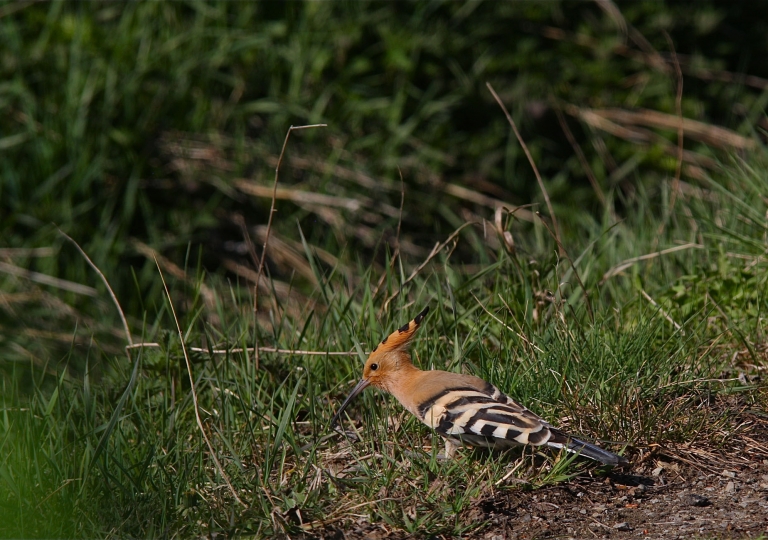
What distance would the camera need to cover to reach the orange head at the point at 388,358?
328cm

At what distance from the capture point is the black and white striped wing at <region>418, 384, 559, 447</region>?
278 cm

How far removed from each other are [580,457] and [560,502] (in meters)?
0.19

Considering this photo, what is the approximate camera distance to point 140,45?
5965 millimetres

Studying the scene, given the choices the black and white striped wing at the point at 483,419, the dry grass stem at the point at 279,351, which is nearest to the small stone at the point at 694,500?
the black and white striped wing at the point at 483,419

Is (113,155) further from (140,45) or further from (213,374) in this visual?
(213,374)

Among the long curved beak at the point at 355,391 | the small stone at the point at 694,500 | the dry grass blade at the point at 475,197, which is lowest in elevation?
the dry grass blade at the point at 475,197

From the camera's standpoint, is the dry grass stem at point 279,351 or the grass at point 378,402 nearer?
the grass at point 378,402

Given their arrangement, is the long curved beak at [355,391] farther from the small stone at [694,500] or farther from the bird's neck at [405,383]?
the small stone at [694,500]

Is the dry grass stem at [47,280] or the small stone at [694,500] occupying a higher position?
the small stone at [694,500]

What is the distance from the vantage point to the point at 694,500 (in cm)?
288

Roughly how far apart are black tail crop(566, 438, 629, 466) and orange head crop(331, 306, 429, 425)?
73 centimetres

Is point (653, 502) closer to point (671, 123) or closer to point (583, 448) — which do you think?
point (583, 448)

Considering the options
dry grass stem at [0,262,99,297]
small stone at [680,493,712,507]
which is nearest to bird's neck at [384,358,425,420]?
small stone at [680,493,712,507]

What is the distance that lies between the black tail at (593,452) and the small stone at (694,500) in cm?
26
